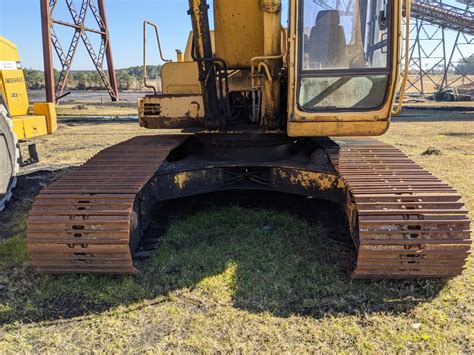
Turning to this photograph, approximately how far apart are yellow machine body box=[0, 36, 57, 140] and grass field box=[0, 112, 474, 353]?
7.30 ft

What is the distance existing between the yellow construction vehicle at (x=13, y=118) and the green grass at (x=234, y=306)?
170 cm

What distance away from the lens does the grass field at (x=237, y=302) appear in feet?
9.37

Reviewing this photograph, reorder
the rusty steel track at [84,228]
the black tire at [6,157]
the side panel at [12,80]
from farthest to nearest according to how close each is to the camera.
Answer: the side panel at [12,80] → the black tire at [6,157] → the rusty steel track at [84,228]

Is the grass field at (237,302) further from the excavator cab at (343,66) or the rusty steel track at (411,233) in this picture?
the excavator cab at (343,66)

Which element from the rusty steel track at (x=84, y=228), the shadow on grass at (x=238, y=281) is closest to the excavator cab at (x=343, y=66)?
the shadow on grass at (x=238, y=281)

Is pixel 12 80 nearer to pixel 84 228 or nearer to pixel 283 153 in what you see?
pixel 84 228

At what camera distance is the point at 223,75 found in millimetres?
4641

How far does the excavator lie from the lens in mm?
3449

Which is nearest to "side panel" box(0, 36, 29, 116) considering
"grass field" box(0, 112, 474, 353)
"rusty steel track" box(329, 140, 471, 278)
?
"grass field" box(0, 112, 474, 353)

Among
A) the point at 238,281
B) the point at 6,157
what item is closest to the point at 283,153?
the point at 238,281

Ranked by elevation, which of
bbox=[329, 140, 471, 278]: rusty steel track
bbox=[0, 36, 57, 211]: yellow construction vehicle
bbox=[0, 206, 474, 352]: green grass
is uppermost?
bbox=[0, 36, 57, 211]: yellow construction vehicle

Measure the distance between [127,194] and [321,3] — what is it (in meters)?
2.37

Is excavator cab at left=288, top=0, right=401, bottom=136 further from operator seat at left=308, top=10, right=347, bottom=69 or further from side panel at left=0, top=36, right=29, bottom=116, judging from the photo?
side panel at left=0, top=36, right=29, bottom=116

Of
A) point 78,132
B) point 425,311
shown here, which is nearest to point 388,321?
point 425,311
